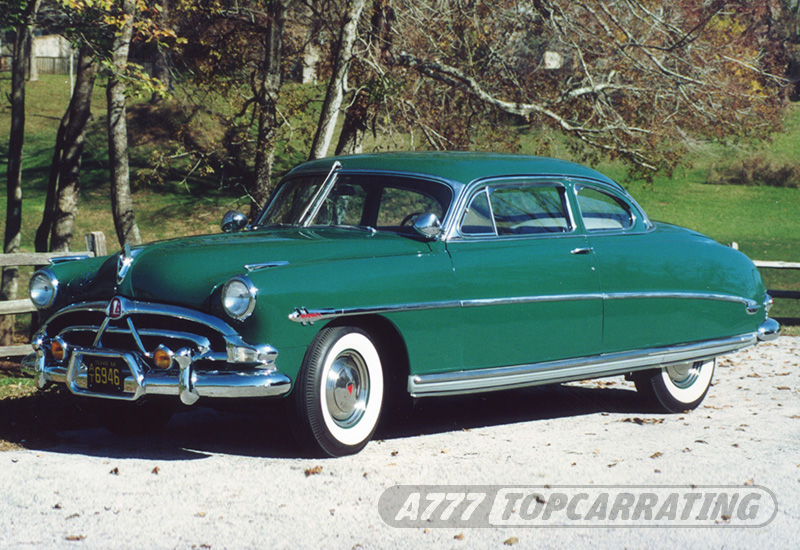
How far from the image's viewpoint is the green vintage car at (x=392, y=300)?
5.84 meters

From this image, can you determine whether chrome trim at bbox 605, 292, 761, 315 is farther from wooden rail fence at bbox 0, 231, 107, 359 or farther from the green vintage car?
wooden rail fence at bbox 0, 231, 107, 359

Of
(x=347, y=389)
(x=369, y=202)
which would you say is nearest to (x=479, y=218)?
(x=369, y=202)

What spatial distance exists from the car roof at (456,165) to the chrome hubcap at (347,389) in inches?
59.8

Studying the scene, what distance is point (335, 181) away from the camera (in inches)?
288

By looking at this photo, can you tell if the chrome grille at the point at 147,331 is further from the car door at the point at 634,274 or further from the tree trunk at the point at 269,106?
the tree trunk at the point at 269,106

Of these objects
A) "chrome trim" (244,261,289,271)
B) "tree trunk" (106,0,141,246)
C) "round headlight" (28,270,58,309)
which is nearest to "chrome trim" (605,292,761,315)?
"chrome trim" (244,261,289,271)

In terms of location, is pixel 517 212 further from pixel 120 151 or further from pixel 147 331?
pixel 120 151

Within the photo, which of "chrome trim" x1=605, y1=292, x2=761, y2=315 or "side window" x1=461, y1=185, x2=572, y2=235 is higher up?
"side window" x1=461, y1=185, x2=572, y2=235

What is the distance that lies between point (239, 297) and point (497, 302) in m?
1.82

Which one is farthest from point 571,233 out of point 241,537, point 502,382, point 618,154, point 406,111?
point 618,154

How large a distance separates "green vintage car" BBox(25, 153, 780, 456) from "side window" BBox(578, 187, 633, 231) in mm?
15

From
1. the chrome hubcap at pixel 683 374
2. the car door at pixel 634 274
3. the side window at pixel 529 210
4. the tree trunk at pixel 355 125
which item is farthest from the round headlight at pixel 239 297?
the tree trunk at pixel 355 125

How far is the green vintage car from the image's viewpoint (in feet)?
19.2

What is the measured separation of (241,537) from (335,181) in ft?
10.6
